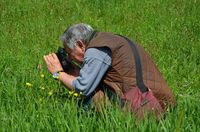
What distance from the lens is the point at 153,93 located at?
373cm

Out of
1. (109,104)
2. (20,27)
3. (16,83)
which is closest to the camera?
(109,104)

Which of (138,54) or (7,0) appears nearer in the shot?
(138,54)

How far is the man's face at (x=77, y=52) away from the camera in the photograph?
3922 millimetres

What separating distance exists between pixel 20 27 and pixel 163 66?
251 centimetres

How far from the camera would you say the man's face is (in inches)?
154

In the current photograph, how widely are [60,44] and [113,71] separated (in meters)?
2.52

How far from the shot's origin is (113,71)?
3803 mm

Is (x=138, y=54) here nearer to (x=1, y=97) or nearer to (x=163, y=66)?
(x=1, y=97)

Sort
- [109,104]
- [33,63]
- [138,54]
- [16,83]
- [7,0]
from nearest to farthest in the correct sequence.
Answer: [109,104] < [138,54] < [16,83] < [33,63] < [7,0]

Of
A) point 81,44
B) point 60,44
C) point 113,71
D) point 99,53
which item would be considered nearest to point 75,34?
point 81,44

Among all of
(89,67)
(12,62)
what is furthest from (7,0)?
(89,67)

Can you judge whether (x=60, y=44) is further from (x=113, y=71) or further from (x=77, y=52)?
(x=113, y=71)

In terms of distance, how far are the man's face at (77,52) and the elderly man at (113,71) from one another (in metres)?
0.03

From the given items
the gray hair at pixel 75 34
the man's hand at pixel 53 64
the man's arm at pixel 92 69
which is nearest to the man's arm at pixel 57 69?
the man's hand at pixel 53 64
